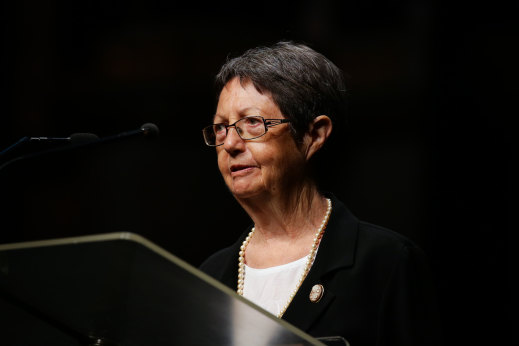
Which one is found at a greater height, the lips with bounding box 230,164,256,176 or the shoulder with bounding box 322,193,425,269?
the lips with bounding box 230,164,256,176

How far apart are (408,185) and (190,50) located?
1258 millimetres

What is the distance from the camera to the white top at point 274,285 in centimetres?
181

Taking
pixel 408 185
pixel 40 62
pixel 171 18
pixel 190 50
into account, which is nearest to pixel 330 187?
pixel 408 185

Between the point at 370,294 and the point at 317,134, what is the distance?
50cm

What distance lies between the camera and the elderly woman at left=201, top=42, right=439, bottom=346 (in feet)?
5.41

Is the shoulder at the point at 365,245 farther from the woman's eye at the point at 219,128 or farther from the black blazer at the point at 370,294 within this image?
the woman's eye at the point at 219,128

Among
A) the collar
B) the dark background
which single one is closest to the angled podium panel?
the collar

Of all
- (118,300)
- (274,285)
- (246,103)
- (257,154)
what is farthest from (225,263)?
(118,300)

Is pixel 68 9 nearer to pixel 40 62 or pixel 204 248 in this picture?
pixel 40 62

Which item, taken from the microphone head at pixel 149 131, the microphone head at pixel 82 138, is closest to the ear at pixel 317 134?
the microphone head at pixel 149 131

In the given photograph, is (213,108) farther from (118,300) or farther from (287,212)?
(118,300)

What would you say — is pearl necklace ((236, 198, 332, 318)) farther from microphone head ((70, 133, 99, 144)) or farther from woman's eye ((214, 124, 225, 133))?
microphone head ((70, 133, 99, 144))

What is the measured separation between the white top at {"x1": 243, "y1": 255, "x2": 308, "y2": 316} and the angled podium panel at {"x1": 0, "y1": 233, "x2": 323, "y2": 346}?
0.60 metres

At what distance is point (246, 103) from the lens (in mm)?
1873
